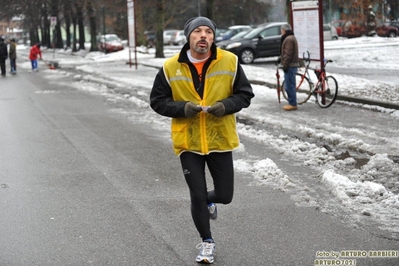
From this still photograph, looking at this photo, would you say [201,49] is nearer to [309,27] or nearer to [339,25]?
[309,27]

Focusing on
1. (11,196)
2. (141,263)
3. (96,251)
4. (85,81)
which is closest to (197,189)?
(141,263)

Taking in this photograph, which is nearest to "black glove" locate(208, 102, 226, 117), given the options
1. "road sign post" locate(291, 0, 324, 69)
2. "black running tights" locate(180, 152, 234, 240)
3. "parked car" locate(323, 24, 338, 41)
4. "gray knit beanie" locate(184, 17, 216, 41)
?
"black running tights" locate(180, 152, 234, 240)

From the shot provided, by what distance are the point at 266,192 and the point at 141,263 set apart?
2.62m

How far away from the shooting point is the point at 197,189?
5211 millimetres

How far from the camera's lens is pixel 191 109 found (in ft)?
16.3

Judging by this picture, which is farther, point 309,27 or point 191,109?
point 309,27

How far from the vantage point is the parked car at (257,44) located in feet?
104

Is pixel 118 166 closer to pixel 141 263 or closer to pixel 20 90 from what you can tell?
pixel 141 263

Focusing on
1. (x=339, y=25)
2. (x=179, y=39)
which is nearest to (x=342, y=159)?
(x=339, y=25)

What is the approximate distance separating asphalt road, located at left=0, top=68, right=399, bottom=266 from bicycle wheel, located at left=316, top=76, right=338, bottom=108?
442cm

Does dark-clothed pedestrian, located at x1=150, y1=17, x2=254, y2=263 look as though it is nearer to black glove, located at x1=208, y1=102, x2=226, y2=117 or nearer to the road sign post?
black glove, located at x1=208, y1=102, x2=226, y2=117

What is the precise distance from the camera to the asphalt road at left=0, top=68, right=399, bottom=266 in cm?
552

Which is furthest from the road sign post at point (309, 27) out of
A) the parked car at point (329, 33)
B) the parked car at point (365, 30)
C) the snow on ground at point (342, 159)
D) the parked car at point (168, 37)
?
the parked car at point (168, 37)

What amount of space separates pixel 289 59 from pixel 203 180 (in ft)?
32.0
